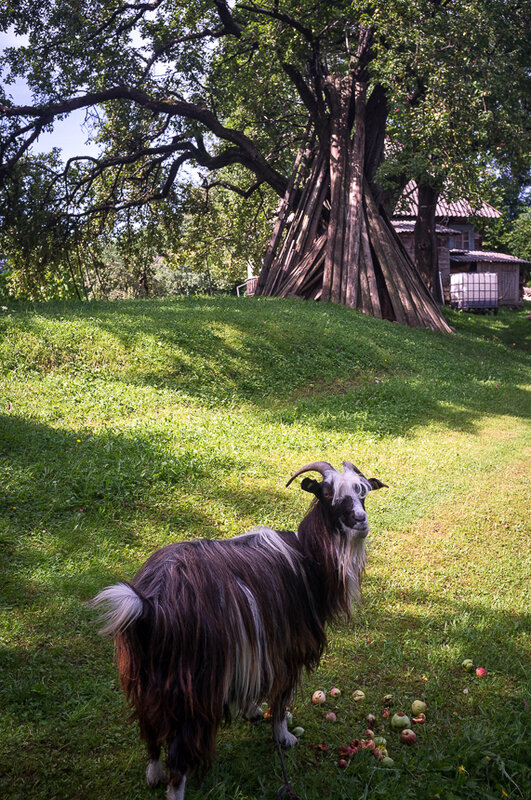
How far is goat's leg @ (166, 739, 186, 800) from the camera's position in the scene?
8.95 feet

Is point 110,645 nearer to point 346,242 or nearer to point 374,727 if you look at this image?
point 374,727

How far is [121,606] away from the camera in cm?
256

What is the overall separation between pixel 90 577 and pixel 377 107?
54.8 feet

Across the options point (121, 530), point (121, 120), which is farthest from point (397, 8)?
point (121, 530)

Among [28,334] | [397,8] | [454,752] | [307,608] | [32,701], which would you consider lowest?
[454,752]

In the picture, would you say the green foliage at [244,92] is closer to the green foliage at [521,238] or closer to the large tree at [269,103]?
the large tree at [269,103]

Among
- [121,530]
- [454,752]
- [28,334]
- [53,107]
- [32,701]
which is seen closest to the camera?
[454,752]

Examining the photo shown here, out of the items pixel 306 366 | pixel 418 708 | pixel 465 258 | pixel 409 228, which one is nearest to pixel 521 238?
pixel 465 258

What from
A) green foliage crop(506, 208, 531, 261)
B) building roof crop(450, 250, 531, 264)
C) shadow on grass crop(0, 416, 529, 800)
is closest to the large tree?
shadow on grass crop(0, 416, 529, 800)

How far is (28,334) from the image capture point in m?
10.0

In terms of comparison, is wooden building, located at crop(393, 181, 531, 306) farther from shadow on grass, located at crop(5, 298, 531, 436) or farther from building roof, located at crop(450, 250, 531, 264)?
shadow on grass, located at crop(5, 298, 531, 436)

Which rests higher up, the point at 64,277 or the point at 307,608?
the point at 64,277

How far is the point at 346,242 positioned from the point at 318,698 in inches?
575

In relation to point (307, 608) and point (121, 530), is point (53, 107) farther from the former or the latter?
point (307, 608)
